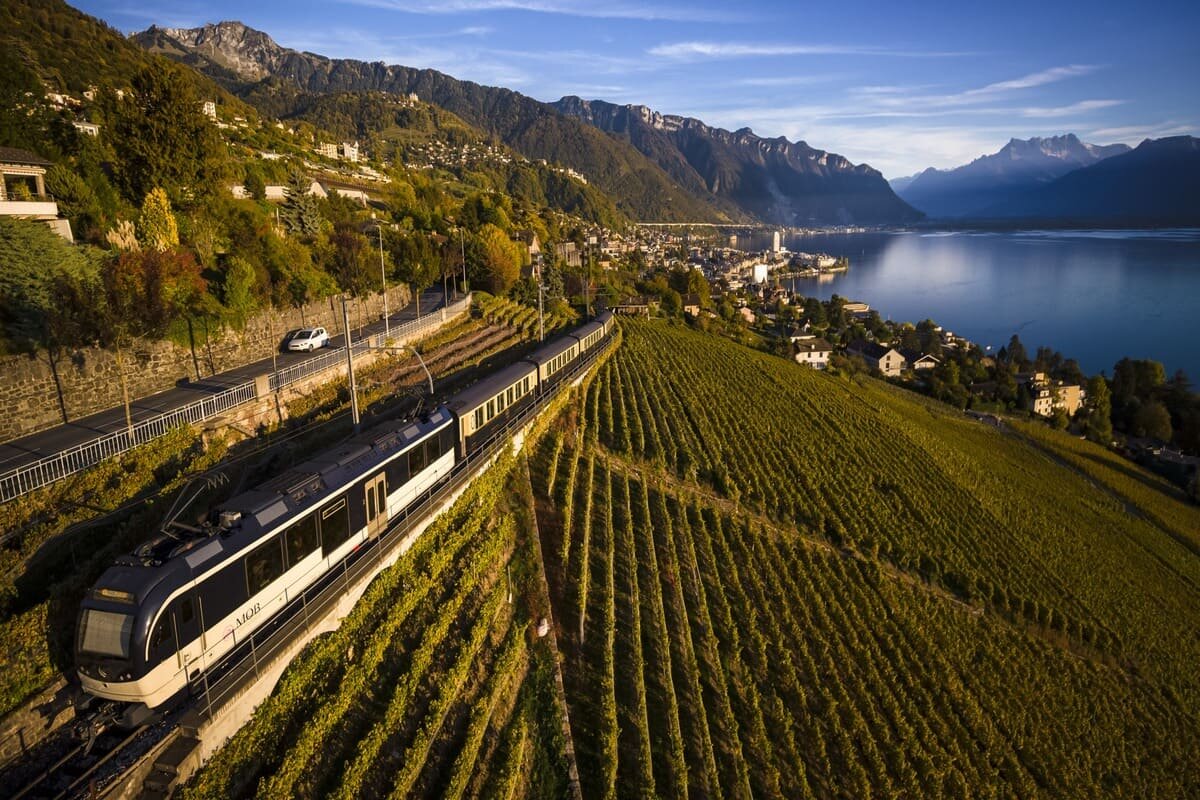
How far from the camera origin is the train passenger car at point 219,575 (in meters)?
8.29

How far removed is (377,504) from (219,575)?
4318 millimetres

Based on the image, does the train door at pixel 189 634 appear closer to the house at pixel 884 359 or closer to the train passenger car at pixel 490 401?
the train passenger car at pixel 490 401

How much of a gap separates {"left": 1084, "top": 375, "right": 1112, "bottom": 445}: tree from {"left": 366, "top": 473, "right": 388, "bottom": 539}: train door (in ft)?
228

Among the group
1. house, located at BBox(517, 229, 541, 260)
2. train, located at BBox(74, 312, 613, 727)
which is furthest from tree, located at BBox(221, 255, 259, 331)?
house, located at BBox(517, 229, 541, 260)

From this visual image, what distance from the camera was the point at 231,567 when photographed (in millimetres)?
9492

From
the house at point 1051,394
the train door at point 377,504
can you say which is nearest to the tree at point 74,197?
the train door at point 377,504

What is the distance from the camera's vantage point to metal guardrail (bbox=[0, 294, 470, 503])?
41.6 feet

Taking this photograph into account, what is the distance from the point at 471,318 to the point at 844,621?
2545 cm

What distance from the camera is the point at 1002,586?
2472cm

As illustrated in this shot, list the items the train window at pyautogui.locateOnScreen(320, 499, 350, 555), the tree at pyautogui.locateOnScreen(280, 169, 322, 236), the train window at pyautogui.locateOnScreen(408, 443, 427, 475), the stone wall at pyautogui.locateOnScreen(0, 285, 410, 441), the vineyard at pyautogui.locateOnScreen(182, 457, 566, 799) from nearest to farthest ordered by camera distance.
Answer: the vineyard at pyautogui.locateOnScreen(182, 457, 566, 799)
the train window at pyautogui.locateOnScreen(320, 499, 350, 555)
the train window at pyautogui.locateOnScreen(408, 443, 427, 475)
the stone wall at pyautogui.locateOnScreen(0, 285, 410, 441)
the tree at pyautogui.locateOnScreen(280, 169, 322, 236)

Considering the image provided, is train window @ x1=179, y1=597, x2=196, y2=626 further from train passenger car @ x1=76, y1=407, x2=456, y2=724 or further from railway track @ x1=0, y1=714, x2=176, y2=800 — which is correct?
railway track @ x1=0, y1=714, x2=176, y2=800

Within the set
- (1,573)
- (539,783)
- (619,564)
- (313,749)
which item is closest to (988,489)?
(619,564)

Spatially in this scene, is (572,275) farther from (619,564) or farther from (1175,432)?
(1175,432)

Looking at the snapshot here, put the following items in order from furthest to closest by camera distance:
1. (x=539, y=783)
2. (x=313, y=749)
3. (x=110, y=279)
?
(x=110, y=279), (x=539, y=783), (x=313, y=749)
